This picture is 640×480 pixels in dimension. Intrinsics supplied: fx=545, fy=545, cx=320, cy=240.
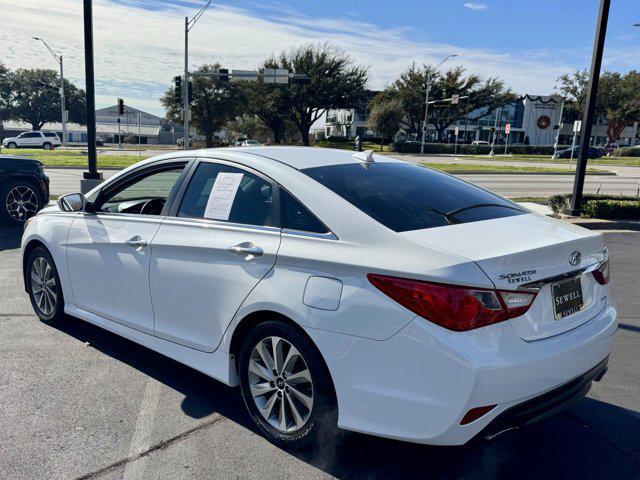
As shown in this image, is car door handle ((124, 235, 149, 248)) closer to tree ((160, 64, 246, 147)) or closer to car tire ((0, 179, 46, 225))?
car tire ((0, 179, 46, 225))

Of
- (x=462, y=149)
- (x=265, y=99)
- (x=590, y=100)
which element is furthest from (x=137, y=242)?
(x=462, y=149)

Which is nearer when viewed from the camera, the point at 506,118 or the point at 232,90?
the point at 232,90

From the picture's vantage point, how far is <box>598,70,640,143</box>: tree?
7706cm

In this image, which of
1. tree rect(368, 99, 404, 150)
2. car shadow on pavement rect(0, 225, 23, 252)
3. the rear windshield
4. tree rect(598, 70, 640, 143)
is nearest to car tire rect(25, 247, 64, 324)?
the rear windshield

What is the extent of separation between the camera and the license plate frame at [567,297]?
270 centimetres

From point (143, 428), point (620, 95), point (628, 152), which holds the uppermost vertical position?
point (620, 95)

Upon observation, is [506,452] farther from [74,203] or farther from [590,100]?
[590,100]

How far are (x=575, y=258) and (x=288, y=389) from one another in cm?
167

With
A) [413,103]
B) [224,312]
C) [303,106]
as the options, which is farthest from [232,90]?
[224,312]

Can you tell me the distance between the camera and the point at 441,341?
2.37 m

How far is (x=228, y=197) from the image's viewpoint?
3.44m

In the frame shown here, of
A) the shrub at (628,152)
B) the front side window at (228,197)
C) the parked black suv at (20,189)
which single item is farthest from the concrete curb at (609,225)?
the shrub at (628,152)

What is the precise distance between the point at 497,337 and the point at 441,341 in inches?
10.4

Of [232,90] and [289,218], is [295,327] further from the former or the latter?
[232,90]
